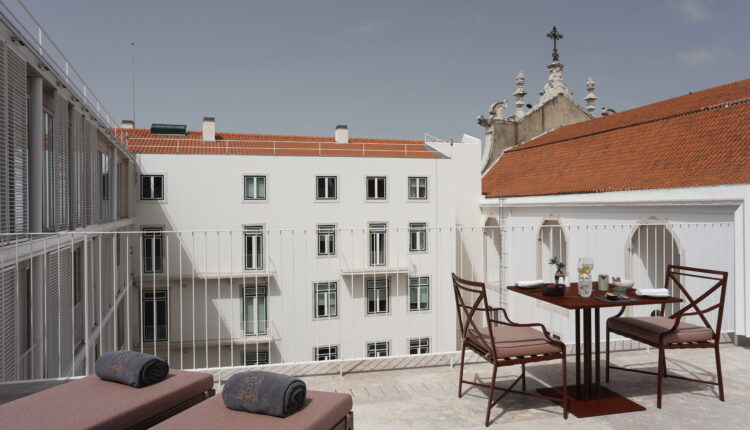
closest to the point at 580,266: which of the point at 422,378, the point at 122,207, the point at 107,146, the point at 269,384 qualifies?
the point at 422,378

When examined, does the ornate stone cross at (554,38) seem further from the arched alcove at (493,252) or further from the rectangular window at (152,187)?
the rectangular window at (152,187)

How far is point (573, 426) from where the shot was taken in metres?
3.22

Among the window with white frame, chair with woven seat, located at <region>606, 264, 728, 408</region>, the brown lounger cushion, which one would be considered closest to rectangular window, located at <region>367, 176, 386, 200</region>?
the window with white frame

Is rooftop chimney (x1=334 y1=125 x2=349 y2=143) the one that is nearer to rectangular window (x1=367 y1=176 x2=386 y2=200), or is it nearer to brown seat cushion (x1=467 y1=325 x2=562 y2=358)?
rectangular window (x1=367 y1=176 x2=386 y2=200)

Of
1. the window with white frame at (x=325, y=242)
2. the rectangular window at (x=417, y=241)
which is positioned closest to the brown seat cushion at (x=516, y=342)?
the window with white frame at (x=325, y=242)

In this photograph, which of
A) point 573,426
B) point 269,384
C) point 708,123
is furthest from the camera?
point 708,123

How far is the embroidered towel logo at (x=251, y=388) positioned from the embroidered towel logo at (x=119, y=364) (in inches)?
34.0

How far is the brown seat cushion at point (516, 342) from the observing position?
3275 millimetres

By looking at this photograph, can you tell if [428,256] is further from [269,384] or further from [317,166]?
[269,384]

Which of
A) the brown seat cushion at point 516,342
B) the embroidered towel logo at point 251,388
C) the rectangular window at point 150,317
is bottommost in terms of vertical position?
the rectangular window at point 150,317

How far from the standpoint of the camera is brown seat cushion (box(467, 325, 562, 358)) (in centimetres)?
328

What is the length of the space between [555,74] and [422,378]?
23.4m

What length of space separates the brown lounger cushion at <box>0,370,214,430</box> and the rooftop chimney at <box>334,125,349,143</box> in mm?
23013

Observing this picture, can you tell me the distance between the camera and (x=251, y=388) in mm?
2414
